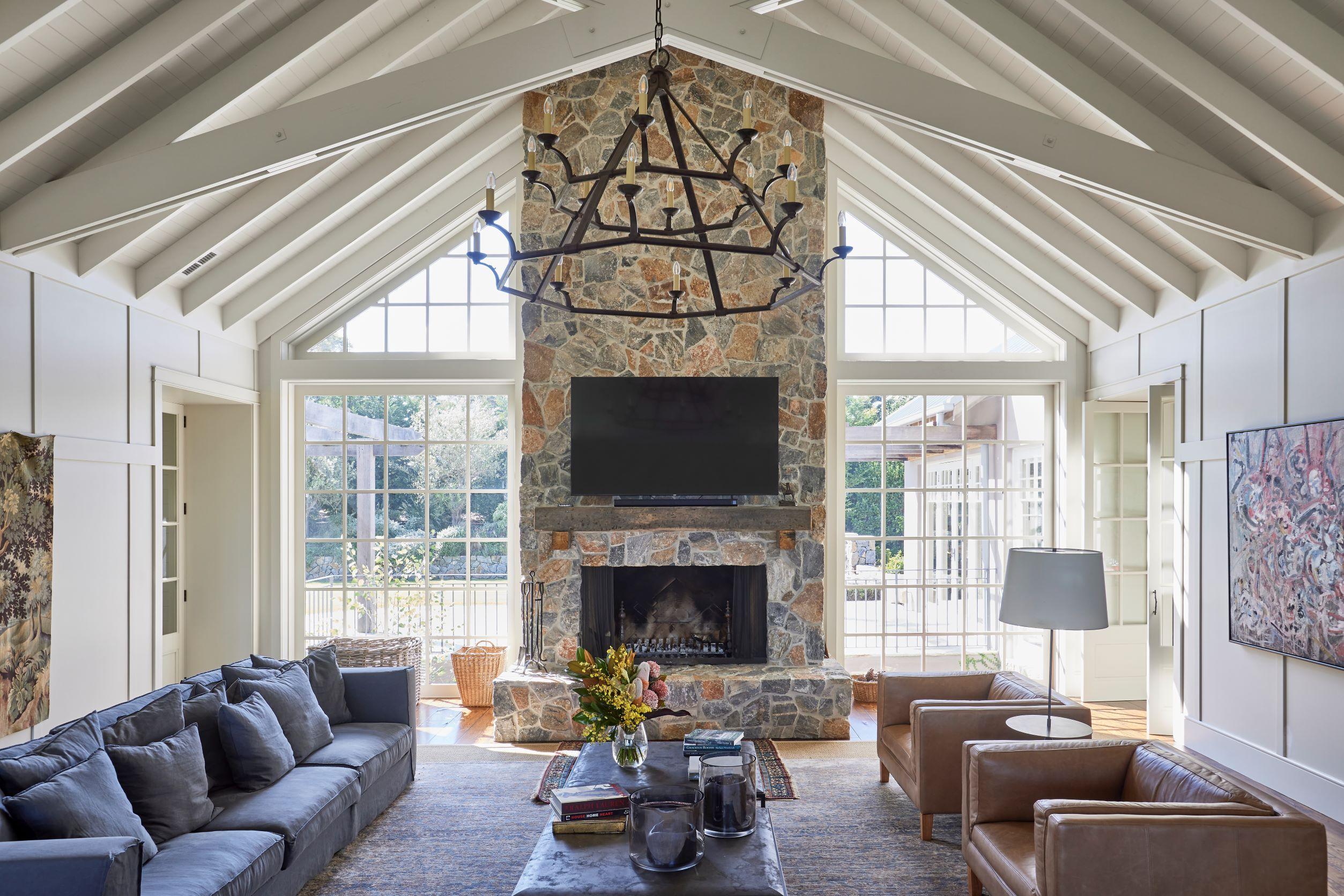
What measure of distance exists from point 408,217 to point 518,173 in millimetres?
865

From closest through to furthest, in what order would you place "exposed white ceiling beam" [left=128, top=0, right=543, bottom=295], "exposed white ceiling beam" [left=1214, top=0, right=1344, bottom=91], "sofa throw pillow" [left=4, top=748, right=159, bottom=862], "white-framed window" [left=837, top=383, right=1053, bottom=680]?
"sofa throw pillow" [left=4, top=748, right=159, bottom=862] → "exposed white ceiling beam" [left=1214, top=0, right=1344, bottom=91] → "exposed white ceiling beam" [left=128, top=0, right=543, bottom=295] → "white-framed window" [left=837, top=383, right=1053, bottom=680]

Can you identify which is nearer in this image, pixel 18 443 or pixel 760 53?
pixel 18 443

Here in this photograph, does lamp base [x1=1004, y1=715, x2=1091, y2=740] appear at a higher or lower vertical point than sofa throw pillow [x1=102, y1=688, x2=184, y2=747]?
lower

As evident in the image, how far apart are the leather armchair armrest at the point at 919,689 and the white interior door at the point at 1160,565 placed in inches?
78.7

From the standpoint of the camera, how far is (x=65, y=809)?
8.80ft

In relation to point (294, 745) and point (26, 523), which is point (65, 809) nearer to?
point (294, 745)

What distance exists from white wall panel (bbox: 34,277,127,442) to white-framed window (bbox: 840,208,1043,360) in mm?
4865

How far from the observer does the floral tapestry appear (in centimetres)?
420

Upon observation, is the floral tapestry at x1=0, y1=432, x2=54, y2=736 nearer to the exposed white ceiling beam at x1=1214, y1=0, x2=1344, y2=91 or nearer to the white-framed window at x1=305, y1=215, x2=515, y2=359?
the white-framed window at x1=305, y1=215, x2=515, y2=359

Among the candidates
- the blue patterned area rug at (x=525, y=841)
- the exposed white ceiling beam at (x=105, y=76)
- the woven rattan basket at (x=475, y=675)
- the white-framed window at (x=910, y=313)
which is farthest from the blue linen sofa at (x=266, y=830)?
the white-framed window at (x=910, y=313)

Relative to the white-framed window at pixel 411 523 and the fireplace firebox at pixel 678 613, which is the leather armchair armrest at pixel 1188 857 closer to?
the fireplace firebox at pixel 678 613

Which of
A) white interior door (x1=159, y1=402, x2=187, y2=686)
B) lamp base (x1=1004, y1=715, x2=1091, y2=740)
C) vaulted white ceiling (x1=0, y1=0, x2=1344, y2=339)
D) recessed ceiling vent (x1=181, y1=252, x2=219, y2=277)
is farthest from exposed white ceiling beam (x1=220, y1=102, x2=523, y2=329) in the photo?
lamp base (x1=1004, y1=715, x2=1091, y2=740)

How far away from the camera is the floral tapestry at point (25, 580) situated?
4199mm

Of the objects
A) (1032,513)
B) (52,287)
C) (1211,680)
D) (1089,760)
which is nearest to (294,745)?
(52,287)
